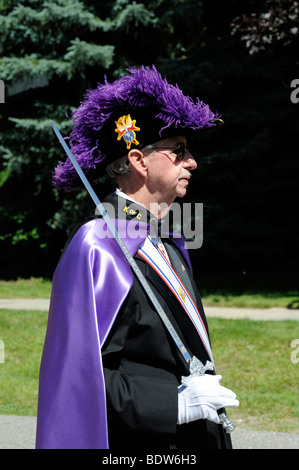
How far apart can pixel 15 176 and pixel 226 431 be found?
14.3m

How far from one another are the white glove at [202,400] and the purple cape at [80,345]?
282mm

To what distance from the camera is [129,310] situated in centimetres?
213

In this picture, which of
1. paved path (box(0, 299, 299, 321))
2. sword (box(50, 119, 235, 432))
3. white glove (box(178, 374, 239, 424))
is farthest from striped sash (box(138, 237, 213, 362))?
paved path (box(0, 299, 299, 321))

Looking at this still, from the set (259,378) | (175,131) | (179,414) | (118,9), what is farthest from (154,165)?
(118,9)

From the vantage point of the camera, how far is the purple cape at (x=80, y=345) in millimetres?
2018

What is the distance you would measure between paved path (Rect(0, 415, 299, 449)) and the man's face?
121 inches

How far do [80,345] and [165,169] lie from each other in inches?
30.4

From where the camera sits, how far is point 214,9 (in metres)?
15.4

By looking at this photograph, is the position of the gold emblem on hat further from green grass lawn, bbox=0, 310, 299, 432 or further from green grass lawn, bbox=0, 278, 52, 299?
green grass lawn, bbox=0, 278, 52, 299

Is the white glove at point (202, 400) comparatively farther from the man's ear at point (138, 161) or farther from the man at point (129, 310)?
the man's ear at point (138, 161)

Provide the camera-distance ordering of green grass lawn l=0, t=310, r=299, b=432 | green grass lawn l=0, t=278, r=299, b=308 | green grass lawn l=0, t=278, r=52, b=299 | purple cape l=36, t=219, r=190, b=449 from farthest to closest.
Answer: green grass lawn l=0, t=278, r=52, b=299, green grass lawn l=0, t=278, r=299, b=308, green grass lawn l=0, t=310, r=299, b=432, purple cape l=36, t=219, r=190, b=449

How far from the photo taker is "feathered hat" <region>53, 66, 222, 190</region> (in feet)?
7.72

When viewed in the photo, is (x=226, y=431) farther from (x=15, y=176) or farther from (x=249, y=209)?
(x=15, y=176)

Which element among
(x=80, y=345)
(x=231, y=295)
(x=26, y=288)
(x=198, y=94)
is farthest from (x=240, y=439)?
(x=198, y=94)
